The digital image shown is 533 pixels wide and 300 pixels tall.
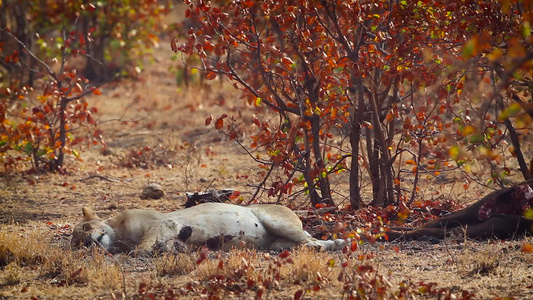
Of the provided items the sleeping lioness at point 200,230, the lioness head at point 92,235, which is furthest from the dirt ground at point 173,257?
the sleeping lioness at point 200,230

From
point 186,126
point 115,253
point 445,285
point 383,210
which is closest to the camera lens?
point 445,285

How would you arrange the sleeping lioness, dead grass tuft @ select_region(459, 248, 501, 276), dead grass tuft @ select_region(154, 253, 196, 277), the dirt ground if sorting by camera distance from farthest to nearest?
the sleeping lioness → dead grass tuft @ select_region(154, 253, 196, 277) → dead grass tuft @ select_region(459, 248, 501, 276) → the dirt ground

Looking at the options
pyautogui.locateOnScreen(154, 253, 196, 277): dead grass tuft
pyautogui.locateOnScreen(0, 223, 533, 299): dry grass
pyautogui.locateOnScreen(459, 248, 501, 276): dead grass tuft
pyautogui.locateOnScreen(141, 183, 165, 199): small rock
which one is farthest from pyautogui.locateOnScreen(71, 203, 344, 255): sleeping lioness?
pyautogui.locateOnScreen(141, 183, 165, 199): small rock

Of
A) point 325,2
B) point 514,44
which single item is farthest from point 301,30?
point 514,44

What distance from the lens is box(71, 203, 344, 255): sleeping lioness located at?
583 cm

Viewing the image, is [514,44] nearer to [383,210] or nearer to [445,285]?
[445,285]

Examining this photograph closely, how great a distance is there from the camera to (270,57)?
21.9 ft

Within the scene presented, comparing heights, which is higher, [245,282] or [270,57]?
[270,57]

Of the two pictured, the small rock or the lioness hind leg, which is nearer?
the lioness hind leg

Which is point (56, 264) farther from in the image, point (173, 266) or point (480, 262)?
point (480, 262)

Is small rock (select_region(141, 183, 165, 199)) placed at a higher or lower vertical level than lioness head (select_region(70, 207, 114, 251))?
higher

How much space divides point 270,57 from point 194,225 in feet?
5.86

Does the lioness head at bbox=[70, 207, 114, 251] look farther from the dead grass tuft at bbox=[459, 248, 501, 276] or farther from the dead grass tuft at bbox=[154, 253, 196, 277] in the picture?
the dead grass tuft at bbox=[459, 248, 501, 276]

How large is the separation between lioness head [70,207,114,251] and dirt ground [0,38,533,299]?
0.12m
